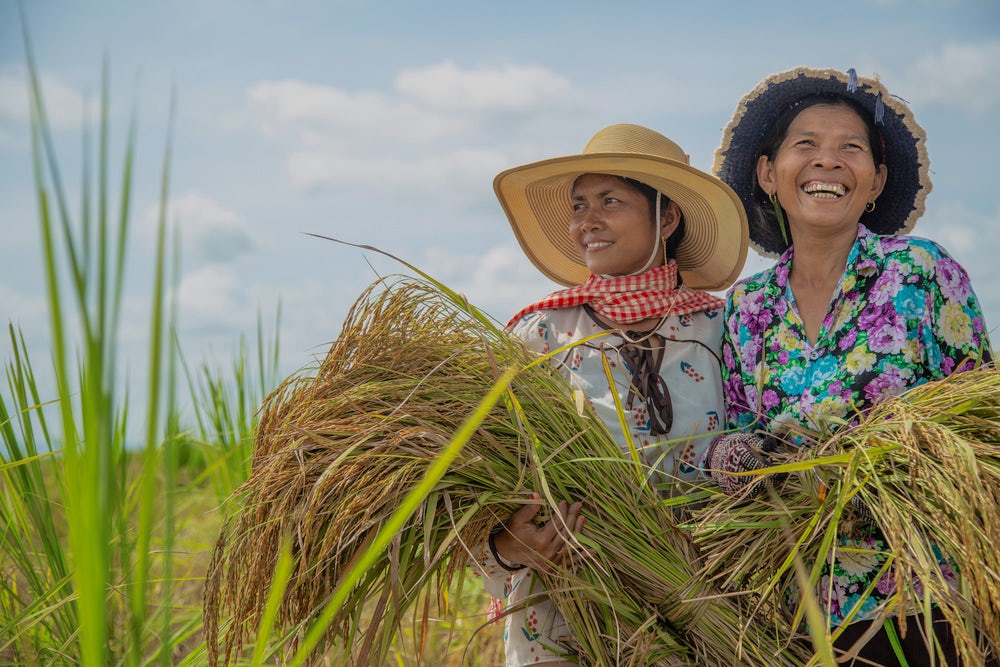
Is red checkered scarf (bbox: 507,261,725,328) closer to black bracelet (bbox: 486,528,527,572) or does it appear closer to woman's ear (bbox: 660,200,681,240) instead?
woman's ear (bbox: 660,200,681,240)

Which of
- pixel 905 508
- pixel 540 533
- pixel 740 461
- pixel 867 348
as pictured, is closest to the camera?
pixel 905 508

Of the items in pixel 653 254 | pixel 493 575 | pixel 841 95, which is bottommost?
pixel 493 575

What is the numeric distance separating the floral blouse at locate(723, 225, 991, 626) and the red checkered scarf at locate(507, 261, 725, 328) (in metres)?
0.30

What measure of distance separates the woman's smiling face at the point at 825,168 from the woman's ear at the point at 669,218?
1.26ft

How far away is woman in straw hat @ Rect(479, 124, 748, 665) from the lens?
234 cm

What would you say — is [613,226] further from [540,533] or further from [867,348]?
[540,533]

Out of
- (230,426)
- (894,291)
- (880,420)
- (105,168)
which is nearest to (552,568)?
(880,420)

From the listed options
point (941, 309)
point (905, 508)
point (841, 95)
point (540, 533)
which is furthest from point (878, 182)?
point (540, 533)

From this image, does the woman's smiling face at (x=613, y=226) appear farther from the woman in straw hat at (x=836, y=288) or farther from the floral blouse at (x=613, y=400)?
the woman in straw hat at (x=836, y=288)

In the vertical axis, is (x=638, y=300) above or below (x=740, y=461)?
above

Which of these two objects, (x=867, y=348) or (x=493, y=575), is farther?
(x=493, y=575)

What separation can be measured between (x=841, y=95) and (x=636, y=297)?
2.63 feet

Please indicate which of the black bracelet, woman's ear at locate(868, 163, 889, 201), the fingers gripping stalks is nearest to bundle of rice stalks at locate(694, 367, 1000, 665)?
the fingers gripping stalks

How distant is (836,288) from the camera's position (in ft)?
7.49
